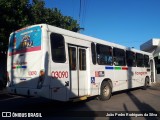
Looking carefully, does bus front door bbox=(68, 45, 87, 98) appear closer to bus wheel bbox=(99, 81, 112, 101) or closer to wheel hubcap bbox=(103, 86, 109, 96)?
bus wheel bbox=(99, 81, 112, 101)

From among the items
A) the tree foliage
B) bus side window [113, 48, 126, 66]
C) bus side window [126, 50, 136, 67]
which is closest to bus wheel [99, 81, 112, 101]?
bus side window [113, 48, 126, 66]

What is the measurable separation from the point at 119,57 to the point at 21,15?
8541mm

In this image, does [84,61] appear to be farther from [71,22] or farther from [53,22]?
[71,22]

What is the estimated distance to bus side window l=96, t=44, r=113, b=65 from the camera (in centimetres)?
1174

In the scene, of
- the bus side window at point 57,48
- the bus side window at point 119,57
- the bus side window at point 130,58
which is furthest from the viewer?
the bus side window at point 130,58

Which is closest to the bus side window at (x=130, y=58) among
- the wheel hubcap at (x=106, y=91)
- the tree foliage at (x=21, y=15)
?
the wheel hubcap at (x=106, y=91)

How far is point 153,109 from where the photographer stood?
10.0m

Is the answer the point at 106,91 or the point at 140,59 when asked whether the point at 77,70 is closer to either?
the point at 106,91

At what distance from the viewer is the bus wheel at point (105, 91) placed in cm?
1189

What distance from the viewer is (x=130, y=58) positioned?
15.3 meters

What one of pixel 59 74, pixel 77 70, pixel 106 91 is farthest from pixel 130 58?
pixel 59 74

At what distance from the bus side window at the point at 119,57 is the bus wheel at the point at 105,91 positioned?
1.52 meters

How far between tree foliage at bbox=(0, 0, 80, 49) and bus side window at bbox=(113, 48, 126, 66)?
25.6 ft

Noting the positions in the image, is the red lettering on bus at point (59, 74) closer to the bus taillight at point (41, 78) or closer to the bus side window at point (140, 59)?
the bus taillight at point (41, 78)
